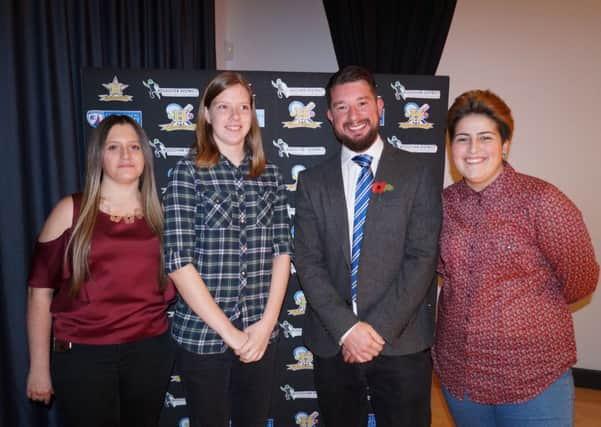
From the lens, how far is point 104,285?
5.71 feet

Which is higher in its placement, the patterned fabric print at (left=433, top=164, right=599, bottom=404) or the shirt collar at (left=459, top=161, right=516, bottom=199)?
the shirt collar at (left=459, top=161, right=516, bottom=199)

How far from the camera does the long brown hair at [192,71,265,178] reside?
176cm

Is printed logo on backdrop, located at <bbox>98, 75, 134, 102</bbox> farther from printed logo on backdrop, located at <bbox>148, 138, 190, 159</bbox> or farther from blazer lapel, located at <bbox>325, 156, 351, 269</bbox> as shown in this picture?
blazer lapel, located at <bbox>325, 156, 351, 269</bbox>

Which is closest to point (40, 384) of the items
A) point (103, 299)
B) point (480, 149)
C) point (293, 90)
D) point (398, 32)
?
point (103, 299)

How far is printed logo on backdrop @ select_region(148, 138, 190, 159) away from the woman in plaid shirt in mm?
722

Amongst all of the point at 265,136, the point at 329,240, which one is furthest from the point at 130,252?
the point at 265,136

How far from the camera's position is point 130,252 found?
178cm

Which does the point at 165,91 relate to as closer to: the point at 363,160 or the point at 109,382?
the point at 363,160

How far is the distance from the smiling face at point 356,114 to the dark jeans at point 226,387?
0.95 m

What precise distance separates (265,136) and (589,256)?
1.68 meters

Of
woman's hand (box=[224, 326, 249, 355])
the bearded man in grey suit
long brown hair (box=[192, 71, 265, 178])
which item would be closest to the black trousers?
the bearded man in grey suit

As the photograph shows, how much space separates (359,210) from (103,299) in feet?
3.64

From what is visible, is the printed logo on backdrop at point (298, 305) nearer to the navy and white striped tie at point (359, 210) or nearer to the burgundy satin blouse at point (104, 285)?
the navy and white striped tie at point (359, 210)

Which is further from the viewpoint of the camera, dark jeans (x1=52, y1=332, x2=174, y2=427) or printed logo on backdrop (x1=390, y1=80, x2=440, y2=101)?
printed logo on backdrop (x1=390, y1=80, x2=440, y2=101)
